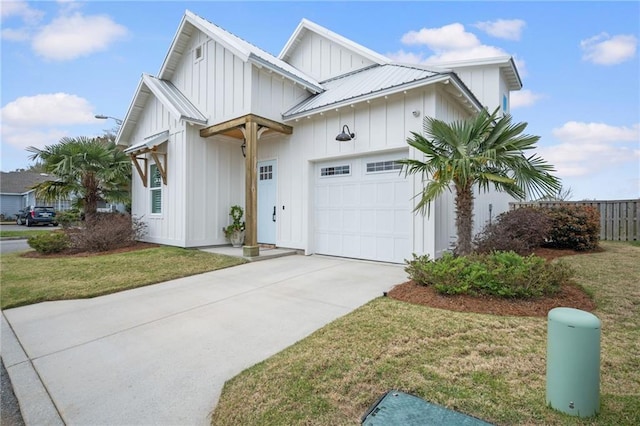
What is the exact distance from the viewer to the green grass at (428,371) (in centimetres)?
214

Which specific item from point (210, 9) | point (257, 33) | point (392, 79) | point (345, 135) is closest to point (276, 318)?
point (345, 135)

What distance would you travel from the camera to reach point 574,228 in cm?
858

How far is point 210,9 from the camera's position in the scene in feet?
35.7

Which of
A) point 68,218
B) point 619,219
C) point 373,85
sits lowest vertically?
point 68,218

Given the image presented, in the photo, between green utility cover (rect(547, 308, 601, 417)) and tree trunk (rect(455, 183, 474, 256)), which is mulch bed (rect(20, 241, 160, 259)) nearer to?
tree trunk (rect(455, 183, 474, 256))

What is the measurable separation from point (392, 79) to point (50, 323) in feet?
28.0

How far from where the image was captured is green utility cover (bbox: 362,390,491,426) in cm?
203

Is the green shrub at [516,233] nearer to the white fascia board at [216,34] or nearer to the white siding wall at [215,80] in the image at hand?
the white siding wall at [215,80]

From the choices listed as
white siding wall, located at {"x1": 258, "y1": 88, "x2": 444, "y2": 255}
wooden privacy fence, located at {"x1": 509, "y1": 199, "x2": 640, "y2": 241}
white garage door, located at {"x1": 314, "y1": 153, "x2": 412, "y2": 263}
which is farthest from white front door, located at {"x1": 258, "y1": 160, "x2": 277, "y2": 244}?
wooden privacy fence, located at {"x1": 509, "y1": 199, "x2": 640, "y2": 241}

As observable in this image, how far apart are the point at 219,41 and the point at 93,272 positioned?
7043 mm

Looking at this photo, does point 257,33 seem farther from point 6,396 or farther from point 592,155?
point 592,155

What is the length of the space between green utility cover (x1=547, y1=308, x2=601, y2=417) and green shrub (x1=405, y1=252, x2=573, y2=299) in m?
2.33

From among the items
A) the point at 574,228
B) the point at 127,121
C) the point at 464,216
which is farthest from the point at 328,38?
the point at 574,228

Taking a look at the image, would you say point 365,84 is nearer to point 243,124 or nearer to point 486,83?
point 243,124
